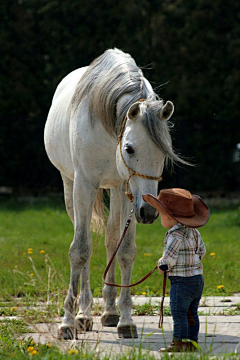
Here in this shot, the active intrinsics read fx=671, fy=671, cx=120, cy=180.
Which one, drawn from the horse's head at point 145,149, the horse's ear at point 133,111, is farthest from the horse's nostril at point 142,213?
the horse's ear at point 133,111

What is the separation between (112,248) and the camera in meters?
5.63

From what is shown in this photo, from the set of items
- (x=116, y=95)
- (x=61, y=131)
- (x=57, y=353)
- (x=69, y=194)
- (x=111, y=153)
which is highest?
(x=116, y=95)

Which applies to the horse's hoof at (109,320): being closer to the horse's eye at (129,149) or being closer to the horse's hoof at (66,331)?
the horse's hoof at (66,331)

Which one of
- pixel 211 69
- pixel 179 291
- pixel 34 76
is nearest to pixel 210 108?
pixel 211 69

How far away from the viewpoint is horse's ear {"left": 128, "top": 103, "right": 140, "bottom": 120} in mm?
4309

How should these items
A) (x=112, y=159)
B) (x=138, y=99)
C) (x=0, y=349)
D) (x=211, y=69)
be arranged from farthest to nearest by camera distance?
(x=211, y=69)
(x=112, y=159)
(x=138, y=99)
(x=0, y=349)

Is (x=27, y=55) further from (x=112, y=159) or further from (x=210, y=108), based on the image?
(x=112, y=159)

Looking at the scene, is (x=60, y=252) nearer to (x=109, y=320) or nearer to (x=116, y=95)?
(x=109, y=320)

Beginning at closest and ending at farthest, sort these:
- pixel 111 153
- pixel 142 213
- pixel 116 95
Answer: pixel 142 213, pixel 116 95, pixel 111 153

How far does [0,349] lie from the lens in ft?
12.7

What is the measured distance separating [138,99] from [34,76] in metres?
11.2

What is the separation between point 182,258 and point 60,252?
14.7 feet

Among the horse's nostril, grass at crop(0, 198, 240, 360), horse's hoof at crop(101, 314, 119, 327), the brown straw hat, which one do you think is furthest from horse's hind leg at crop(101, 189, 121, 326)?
the brown straw hat

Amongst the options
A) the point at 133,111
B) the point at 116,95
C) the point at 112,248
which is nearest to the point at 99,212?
the point at 112,248
